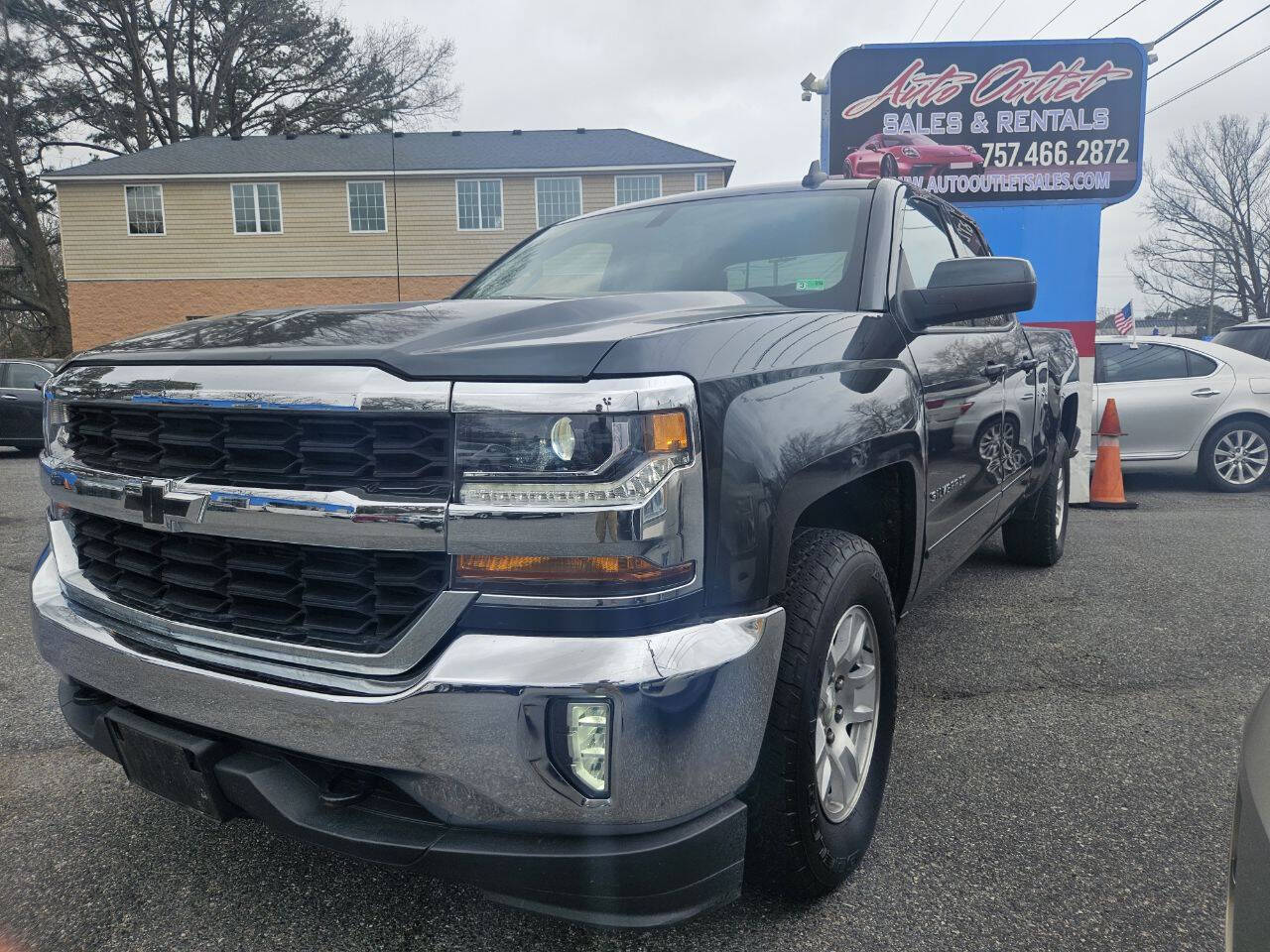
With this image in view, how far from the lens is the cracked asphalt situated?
2037mm

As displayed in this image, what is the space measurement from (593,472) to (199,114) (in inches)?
1459

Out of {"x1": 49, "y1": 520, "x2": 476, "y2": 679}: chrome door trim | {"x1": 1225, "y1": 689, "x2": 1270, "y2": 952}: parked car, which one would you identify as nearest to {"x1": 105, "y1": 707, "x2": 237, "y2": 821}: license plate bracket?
{"x1": 49, "y1": 520, "x2": 476, "y2": 679}: chrome door trim

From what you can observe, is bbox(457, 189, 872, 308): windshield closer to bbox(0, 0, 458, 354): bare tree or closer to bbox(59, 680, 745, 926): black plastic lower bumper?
bbox(59, 680, 745, 926): black plastic lower bumper

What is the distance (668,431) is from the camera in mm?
1604

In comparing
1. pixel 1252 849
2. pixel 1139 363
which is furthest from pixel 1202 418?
pixel 1252 849

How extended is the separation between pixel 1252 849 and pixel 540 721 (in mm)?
1008

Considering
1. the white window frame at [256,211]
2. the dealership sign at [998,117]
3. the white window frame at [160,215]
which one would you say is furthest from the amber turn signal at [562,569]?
the white window frame at [160,215]

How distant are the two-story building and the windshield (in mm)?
21348

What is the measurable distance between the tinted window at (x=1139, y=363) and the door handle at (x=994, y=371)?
582cm

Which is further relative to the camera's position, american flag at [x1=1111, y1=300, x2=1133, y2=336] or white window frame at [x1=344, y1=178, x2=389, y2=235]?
white window frame at [x1=344, y1=178, x2=389, y2=235]

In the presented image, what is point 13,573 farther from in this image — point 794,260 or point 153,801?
point 794,260

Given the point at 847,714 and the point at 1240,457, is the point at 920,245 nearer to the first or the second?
the point at 847,714

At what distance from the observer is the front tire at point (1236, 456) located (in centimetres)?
846

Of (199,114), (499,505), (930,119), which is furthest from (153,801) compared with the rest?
(199,114)
